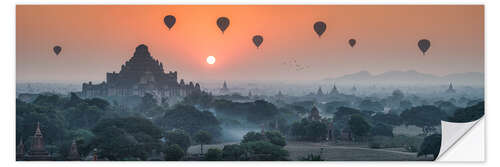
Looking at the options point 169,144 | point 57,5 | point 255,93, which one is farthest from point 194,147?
point 57,5

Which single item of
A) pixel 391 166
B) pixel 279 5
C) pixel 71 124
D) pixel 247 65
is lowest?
pixel 391 166

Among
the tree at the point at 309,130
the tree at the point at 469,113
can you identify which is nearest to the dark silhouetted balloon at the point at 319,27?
the tree at the point at 309,130

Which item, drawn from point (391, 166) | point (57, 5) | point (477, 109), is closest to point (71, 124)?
point (57, 5)

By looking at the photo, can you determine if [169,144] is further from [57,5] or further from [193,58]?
[57,5]

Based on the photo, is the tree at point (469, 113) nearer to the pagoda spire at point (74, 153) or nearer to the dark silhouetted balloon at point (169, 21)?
the dark silhouetted balloon at point (169, 21)

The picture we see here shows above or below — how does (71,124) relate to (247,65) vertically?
below

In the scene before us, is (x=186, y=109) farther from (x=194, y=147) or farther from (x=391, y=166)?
(x=391, y=166)
